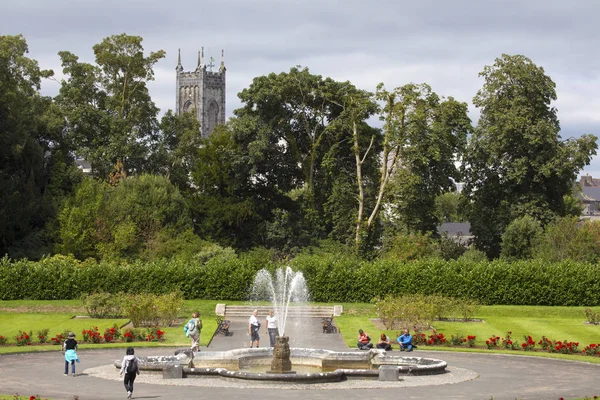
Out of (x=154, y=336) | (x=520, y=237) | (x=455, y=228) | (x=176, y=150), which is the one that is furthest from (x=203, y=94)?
(x=154, y=336)

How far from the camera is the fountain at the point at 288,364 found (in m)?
28.2

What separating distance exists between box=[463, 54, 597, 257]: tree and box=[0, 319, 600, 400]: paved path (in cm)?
3939

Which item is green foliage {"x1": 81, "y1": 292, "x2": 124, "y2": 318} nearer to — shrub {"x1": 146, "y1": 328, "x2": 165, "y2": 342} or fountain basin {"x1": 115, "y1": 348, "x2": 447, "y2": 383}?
shrub {"x1": 146, "y1": 328, "x2": 165, "y2": 342}

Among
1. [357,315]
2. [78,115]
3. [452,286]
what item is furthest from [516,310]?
[78,115]

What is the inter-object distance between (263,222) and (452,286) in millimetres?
23142

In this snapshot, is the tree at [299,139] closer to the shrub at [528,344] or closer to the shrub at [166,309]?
the shrub at [166,309]

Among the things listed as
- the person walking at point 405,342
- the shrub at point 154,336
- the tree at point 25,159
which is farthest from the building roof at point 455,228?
the person walking at point 405,342

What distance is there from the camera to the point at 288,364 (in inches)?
1166

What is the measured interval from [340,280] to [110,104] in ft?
99.2

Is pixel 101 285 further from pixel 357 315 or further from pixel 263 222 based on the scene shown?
pixel 263 222

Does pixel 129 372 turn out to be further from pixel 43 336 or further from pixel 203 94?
pixel 203 94

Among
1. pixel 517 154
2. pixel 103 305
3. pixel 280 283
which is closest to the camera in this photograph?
pixel 103 305

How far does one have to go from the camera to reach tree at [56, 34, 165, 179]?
77500mm

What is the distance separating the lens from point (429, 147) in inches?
2783
